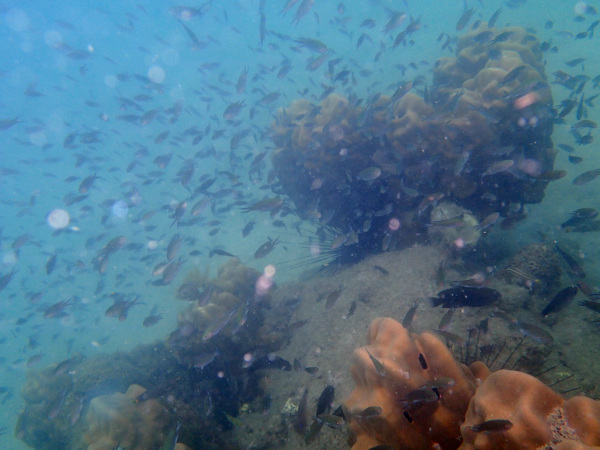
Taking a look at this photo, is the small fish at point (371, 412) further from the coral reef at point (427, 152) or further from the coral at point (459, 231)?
the coral reef at point (427, 152)

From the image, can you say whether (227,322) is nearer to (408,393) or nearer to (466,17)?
(408,393)

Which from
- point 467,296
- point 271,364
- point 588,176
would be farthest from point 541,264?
point 271,364

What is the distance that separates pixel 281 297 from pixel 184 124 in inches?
2015

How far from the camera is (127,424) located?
5.40 m

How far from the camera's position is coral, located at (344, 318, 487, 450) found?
2684 millimetres

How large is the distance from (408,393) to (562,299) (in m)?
3.25

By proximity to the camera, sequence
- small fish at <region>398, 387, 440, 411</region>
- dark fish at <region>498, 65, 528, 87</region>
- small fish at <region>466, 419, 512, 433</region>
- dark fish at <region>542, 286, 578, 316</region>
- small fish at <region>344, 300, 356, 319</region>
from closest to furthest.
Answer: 1. small fish at <region>466, 419, 512, 433</region>
2. small fish at <region>398, 387, 440, 411</region>
3. dark fish at <region>542, 286, 578, 316</region>
4. small fish at <region>344, 300, 356, 319</region>
5. dark fish at <region>498, 65, 528, 87</region>

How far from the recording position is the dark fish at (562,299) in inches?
162

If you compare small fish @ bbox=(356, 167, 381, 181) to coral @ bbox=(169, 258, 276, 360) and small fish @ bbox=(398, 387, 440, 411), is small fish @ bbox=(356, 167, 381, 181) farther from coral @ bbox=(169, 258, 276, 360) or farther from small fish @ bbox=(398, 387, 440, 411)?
small fish @ bbox=(398, 387, 440, 411)

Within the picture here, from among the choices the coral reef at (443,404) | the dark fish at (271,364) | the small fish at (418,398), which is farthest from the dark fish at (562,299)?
the dark fish at (271,364)

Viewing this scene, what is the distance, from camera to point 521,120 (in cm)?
687

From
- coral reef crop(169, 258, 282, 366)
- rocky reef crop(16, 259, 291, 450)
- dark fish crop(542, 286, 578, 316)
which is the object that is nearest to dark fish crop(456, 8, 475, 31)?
dark fish crop(542, 286, 578, 316)

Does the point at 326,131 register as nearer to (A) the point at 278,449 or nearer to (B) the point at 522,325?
(B) the point at 522,325

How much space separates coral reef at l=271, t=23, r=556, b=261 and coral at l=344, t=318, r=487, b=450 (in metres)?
3.70
